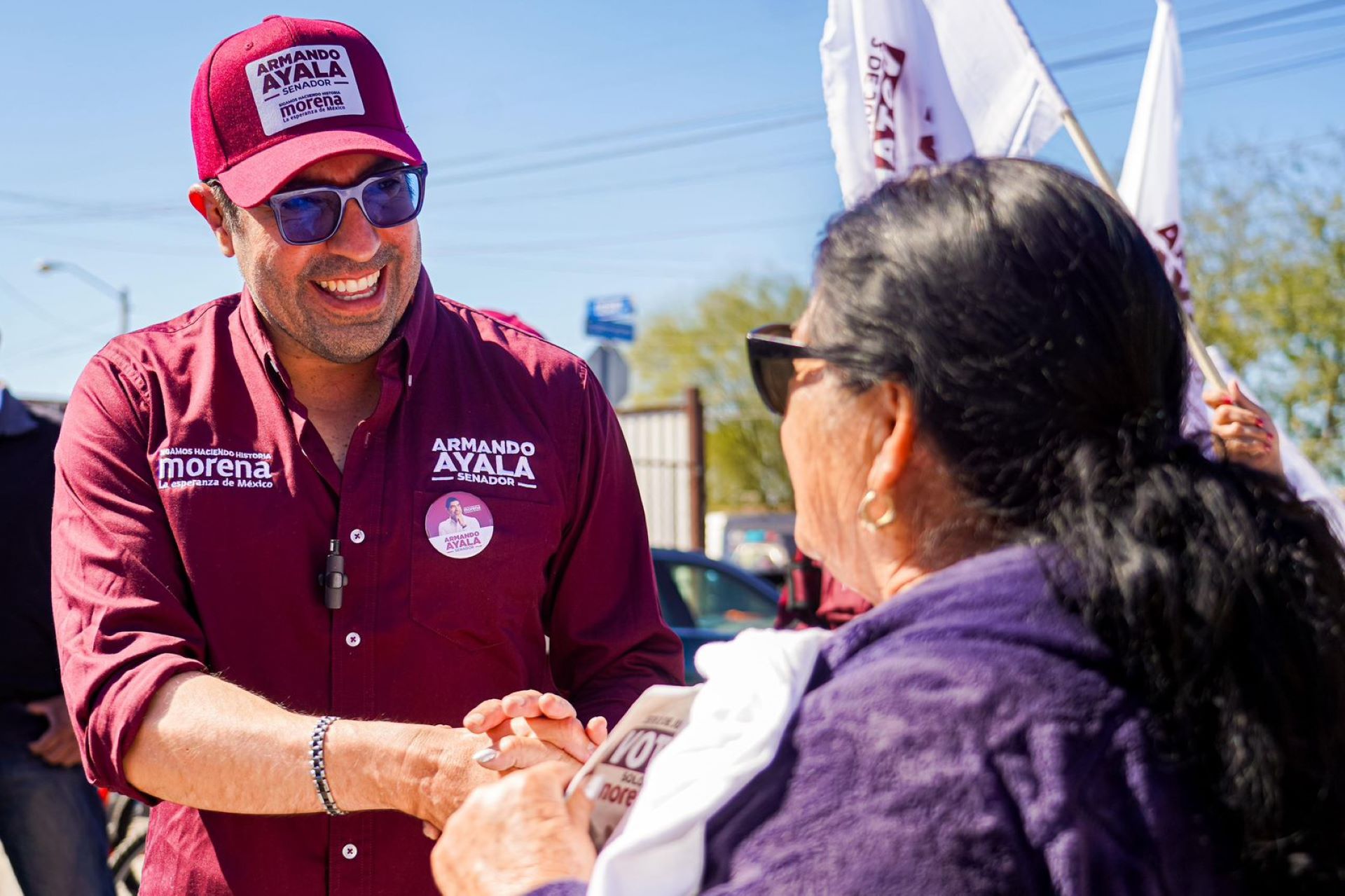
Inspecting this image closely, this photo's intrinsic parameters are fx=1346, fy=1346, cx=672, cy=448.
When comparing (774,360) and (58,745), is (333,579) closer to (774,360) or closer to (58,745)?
(774,360)

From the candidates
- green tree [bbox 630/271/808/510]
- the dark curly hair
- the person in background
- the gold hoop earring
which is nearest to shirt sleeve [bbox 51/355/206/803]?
the gold hoop earring

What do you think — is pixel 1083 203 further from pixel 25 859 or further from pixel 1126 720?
pixel 25 859

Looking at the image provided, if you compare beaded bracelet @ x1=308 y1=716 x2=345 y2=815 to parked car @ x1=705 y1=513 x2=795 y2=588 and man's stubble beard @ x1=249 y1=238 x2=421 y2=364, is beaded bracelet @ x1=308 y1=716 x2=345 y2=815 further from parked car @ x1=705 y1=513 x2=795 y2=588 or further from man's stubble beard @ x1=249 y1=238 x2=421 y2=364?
parked car @ x1=705 y1=513 x2=795 y2=588

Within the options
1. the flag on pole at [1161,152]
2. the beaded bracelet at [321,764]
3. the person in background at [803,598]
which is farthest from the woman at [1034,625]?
the person in background at [803,598]

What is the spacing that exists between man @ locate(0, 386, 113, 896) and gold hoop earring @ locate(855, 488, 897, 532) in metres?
3.18

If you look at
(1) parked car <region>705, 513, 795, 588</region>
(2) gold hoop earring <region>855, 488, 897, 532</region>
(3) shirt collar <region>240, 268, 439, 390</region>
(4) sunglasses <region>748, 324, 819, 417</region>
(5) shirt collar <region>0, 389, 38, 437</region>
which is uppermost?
(3) shirt collar <region>240, 268, 439, 390</region>

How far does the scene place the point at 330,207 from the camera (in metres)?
2.49

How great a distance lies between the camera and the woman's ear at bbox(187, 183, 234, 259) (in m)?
2.62

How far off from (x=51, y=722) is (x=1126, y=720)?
3.61 meters

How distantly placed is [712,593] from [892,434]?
23.2ft

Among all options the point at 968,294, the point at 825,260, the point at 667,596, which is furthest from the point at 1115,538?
the point at 667,596

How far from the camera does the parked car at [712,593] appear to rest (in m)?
8.10

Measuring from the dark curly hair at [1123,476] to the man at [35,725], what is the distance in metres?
3.34

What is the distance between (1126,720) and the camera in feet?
4.36
